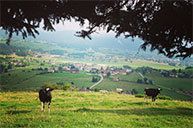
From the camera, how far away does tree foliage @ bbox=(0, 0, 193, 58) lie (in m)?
3.79

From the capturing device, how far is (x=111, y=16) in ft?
15.9

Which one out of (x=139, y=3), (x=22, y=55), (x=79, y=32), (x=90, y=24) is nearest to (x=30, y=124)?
(x=79, y=32)

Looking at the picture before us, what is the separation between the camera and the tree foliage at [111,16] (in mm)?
3787

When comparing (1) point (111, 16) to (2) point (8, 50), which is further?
(2) point (8, 50)

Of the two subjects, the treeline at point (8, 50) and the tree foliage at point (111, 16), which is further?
the treeline at point (8, 50)

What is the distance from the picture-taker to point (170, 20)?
16.9ft

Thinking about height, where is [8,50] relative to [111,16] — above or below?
above

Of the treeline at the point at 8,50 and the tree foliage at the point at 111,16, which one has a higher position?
Result: the treeline at the point at 8,50

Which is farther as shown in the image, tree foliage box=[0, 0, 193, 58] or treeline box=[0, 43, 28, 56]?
treeline box=[0, 43, 28, 56]

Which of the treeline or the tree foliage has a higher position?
the treeline

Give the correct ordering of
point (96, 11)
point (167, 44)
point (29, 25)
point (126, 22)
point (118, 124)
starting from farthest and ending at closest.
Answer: point (167, 44) < point (118, 124) < point (126, 22) < point (96, 11) < point (29, 25)

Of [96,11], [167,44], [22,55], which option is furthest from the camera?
[22,55]

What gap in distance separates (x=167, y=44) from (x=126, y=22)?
10.2 feet

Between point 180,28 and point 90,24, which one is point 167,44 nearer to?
point 180,28
